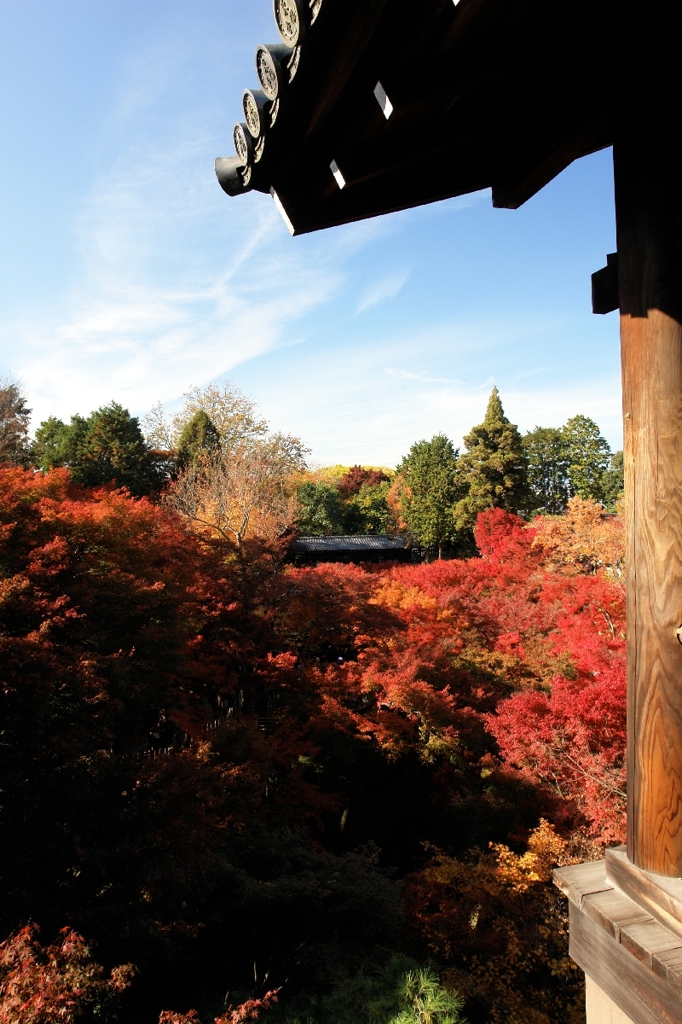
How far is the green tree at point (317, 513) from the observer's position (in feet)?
89.4

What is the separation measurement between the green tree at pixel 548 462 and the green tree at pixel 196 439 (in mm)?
15970

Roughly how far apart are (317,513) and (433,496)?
5.17 meters

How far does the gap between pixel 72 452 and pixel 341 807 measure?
17.3 m

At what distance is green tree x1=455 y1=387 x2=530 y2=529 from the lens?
2397 centimetres

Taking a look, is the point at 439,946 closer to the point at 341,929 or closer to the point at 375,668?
the point at 341,929

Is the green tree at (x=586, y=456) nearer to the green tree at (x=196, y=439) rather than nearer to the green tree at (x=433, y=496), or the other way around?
the green tree at (x=433, y=496)

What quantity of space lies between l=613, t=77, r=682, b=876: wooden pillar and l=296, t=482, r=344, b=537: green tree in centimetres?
2561

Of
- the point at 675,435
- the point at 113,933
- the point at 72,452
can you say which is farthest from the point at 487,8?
the point at 72,452

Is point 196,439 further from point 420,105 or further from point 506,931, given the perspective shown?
point 420,105

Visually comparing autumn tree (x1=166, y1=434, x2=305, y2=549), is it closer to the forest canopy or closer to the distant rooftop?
the distant rooftop

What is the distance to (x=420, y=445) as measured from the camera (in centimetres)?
2811

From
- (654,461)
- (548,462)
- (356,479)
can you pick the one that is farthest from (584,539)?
(356,479)

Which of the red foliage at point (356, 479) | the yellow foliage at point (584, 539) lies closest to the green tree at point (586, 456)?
the red foliage at point (356, 479)

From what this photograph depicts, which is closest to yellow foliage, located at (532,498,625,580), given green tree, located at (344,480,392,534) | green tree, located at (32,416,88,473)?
green tree, located at (344,480,392,534)
